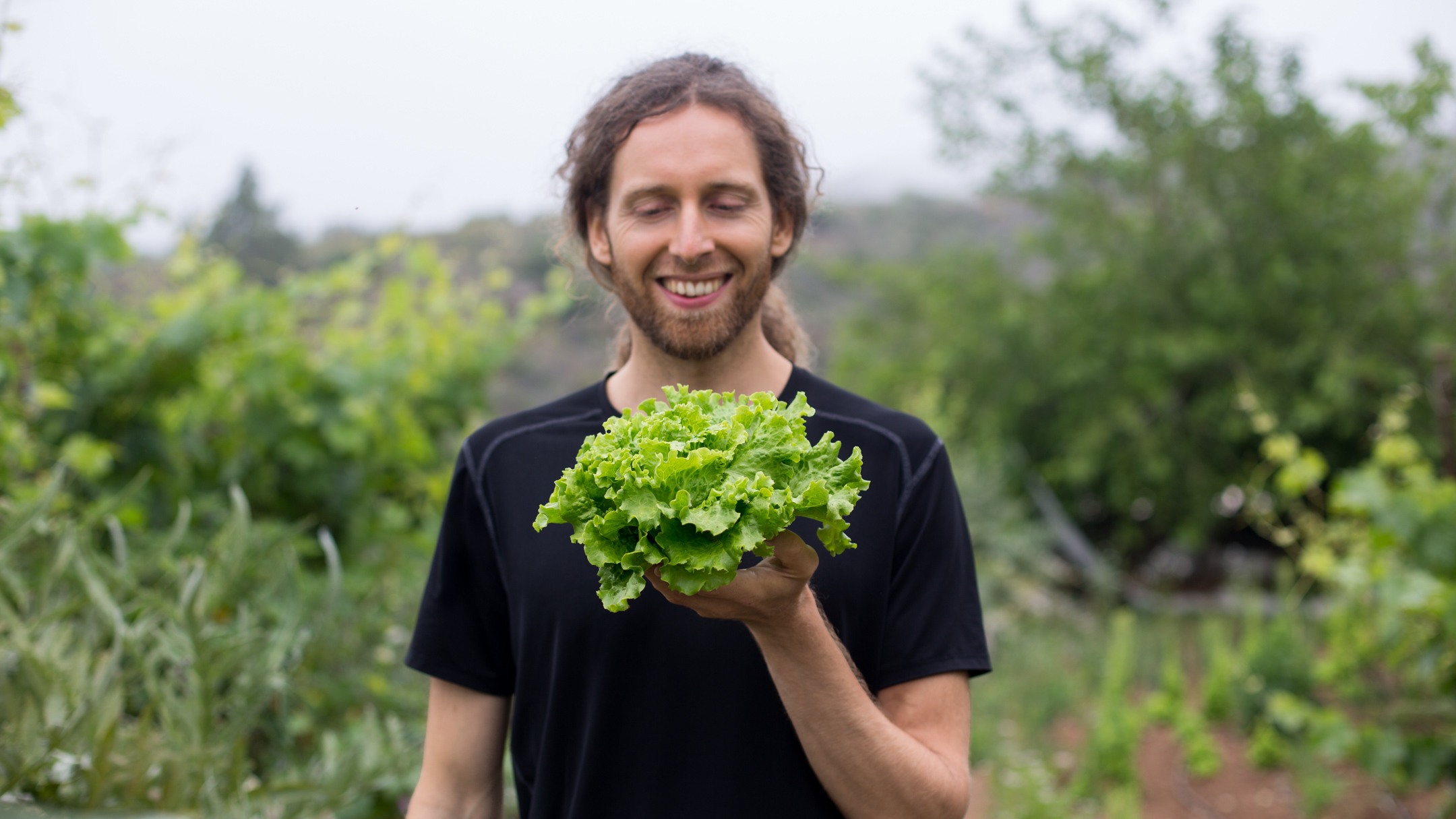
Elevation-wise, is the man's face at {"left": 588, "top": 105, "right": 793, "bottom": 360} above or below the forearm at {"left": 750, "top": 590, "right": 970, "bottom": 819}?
above

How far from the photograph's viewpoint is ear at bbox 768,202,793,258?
6.64 feet

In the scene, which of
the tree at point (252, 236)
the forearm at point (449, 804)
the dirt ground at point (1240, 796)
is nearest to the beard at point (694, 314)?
the forearm at point (449, 804)

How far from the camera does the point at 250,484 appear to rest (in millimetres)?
4000

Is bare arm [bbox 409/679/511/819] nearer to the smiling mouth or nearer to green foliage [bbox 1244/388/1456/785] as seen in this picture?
the smiling mouth

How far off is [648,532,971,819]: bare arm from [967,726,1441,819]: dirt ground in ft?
11.4

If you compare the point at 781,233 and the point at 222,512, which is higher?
the point at 781,233

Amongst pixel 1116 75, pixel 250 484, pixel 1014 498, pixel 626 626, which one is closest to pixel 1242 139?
pixel 1116 75

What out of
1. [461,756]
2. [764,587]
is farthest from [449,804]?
[764,587]

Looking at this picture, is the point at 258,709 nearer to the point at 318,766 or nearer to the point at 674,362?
the point at 318,766

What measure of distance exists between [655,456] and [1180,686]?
7.03 m

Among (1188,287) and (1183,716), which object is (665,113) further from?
(1188,287)

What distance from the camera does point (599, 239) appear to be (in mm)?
2072

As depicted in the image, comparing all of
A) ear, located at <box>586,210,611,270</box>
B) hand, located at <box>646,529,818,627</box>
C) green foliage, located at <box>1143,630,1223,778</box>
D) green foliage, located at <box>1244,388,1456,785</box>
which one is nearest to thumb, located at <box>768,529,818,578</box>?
hand, located at <box>646,529,818,627</box>

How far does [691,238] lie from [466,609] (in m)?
0.82
